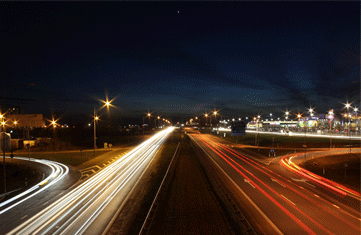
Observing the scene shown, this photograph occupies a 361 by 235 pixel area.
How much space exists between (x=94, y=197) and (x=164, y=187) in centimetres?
583

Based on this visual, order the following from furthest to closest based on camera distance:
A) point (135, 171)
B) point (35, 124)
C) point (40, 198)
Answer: point (35, 124), point (135, 171), point (40, 198)

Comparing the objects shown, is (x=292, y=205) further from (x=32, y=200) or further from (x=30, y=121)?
(x=30, y=121)

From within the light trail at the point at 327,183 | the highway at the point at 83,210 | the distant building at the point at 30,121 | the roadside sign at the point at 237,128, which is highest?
the distant building at the point at 30,121

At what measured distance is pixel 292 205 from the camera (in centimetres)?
1580

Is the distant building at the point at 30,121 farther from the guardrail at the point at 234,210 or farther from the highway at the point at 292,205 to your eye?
the guardrail at the point at 234,210

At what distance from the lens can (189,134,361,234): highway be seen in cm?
1254

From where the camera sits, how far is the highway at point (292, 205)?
12539mm

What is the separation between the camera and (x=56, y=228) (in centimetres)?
1223

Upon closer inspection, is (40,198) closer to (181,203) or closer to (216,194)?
(181,203)

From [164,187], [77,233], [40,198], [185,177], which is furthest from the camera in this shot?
[185,177]

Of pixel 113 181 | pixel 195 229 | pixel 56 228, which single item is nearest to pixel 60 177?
pixel 113 181

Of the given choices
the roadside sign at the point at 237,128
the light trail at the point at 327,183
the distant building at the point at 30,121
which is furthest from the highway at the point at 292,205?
the distant building at the point at 30,121

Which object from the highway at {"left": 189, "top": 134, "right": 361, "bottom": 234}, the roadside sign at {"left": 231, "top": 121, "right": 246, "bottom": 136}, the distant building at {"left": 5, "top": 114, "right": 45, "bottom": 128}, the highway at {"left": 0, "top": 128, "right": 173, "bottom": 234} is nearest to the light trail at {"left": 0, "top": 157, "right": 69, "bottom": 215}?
the highway at {"left": 0, "top": 128, "right": 173, "bottom": 234}

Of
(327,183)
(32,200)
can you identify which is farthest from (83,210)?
(327,183)
